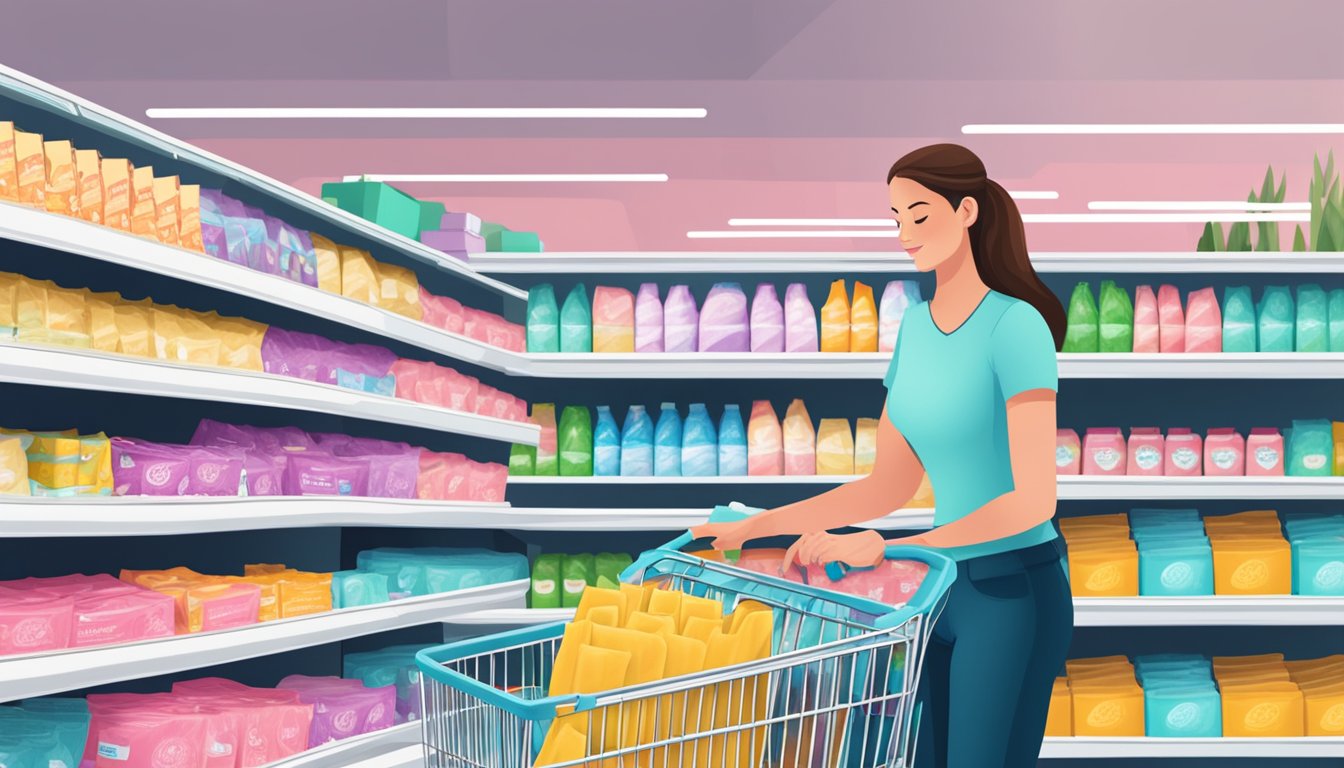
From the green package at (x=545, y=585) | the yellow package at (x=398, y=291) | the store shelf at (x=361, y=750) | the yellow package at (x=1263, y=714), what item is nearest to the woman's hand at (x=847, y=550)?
the store shelf at (x=361, y=750)

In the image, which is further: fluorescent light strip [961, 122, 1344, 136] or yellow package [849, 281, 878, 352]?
fluorescent light strip [961, 122, 1344, 136]

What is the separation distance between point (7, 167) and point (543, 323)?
2100 millimetres

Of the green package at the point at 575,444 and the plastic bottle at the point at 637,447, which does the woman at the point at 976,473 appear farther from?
the green package at the point at 575,444

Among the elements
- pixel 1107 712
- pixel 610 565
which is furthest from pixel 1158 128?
pixel 610 565

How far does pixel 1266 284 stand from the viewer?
4250 mm

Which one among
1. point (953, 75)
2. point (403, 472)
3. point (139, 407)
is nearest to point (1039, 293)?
point (403, 472)

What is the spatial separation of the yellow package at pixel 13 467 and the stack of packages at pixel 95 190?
47cm

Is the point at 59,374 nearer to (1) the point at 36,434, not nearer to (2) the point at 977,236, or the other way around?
(1) the point at 36,434

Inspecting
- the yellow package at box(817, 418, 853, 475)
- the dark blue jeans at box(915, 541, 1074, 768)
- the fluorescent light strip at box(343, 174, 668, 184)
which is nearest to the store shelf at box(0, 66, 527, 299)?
the yellow package at box(817, 418, 853, 475)

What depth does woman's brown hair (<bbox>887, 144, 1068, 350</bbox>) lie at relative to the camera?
190cm

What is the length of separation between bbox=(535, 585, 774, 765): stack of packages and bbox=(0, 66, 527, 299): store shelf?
169 cm

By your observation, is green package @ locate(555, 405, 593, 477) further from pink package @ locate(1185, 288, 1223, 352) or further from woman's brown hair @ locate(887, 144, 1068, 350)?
woman's brown hair @ locate(887, 144, 1068, 350)

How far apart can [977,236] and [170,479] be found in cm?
188

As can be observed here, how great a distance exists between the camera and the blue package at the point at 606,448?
403 centimetres
